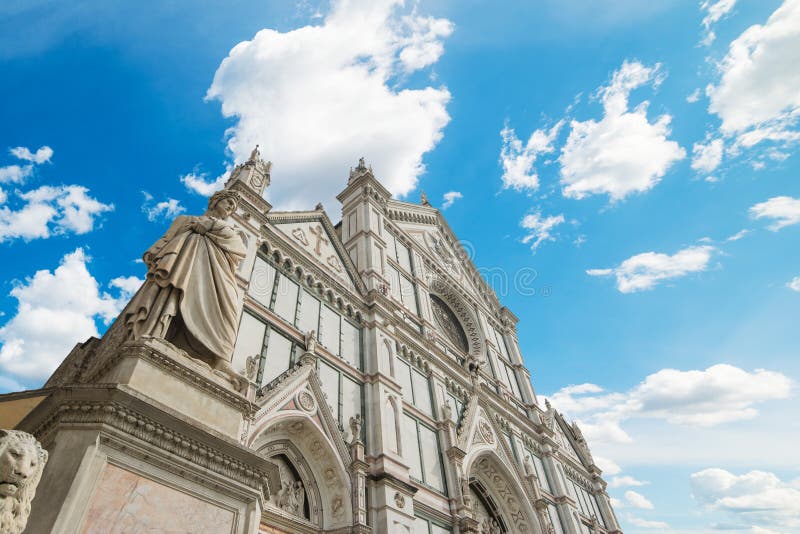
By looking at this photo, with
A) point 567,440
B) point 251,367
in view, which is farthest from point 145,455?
point 567,440

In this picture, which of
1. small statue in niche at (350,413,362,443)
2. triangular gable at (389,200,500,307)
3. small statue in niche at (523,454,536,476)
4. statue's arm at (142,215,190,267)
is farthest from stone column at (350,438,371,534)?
triangular gable at (389,200,500,307)

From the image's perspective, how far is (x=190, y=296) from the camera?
16.5 feet

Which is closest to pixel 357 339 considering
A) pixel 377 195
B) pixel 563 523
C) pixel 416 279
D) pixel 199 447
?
pixel 416 279

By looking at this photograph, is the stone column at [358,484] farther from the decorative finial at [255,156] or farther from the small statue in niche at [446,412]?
the decorative finial at [255,156]

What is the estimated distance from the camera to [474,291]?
27.0 meters

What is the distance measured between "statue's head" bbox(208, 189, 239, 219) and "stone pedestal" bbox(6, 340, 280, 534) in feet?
7.72

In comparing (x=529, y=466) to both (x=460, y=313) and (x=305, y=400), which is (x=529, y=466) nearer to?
(x=460, y=313)

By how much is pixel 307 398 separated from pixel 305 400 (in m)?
0.11

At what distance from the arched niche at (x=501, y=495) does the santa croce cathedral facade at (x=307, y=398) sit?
0.20 ft

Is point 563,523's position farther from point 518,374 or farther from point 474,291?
point 474,291

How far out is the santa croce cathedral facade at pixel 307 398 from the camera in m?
3.62

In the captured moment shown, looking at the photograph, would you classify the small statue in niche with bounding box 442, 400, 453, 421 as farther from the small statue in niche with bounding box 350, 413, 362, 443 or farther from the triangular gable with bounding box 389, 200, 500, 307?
the triangular gable with bounding box 389, 200, 500, 307

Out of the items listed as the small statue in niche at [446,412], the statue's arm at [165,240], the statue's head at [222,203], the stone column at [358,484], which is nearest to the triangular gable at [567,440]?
the small statue in niche at [446,412]

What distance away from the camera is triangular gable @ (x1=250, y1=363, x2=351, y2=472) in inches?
401
